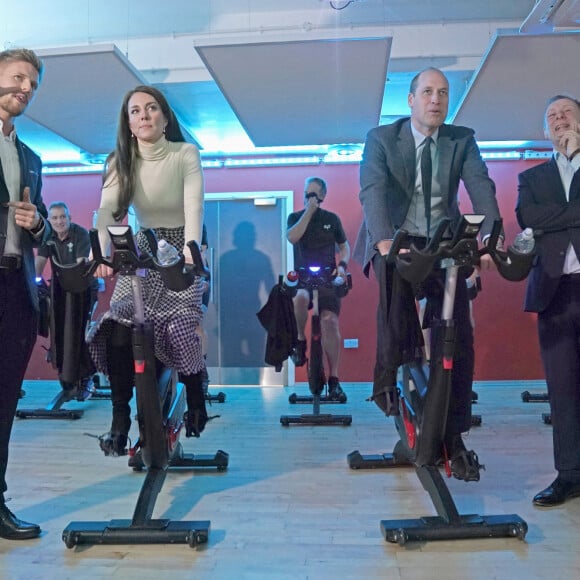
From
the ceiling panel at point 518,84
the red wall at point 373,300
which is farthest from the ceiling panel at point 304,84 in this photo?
the red wall at point 373,300

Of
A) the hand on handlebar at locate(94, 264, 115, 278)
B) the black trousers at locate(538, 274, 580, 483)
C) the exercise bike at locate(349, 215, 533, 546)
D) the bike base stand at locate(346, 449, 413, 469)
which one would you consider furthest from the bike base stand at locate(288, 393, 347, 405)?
the hand on handlebar at locate(94, 264, 115, 278)

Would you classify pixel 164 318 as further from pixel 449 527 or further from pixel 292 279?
pixel 292 279

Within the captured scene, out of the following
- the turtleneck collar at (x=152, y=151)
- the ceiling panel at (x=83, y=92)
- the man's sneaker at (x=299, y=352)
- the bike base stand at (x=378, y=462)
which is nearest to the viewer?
the turtleneck collar at (x=152, y=151)

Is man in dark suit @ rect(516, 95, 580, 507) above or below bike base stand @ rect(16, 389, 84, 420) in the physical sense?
above

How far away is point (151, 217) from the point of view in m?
2.32

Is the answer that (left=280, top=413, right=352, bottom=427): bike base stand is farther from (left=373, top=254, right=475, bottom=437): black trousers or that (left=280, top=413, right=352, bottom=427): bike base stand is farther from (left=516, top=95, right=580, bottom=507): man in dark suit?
(left=373, top=254, right=475, bottom=437): black trousers

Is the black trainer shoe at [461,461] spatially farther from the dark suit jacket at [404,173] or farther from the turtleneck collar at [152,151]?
the turtleneck collar at [152,151]

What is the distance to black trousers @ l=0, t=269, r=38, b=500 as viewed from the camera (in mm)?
2068

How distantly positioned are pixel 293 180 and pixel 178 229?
4105 millimetres

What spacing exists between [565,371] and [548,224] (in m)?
0.62

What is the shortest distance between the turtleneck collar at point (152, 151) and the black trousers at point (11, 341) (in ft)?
2.12

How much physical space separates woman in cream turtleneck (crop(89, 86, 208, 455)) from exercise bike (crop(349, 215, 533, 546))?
0.84 metres

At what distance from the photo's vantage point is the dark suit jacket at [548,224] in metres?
2.34

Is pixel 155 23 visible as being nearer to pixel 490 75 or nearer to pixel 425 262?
pixel 490 75
